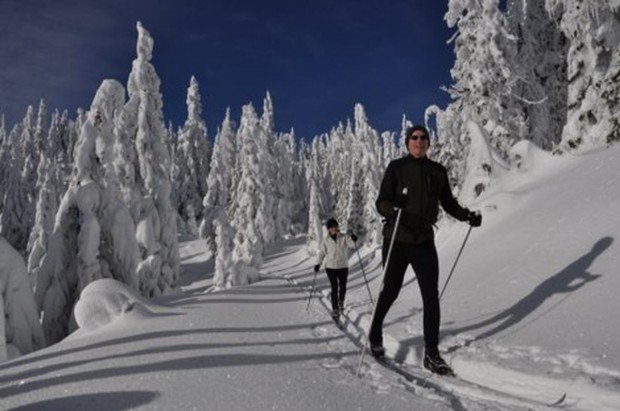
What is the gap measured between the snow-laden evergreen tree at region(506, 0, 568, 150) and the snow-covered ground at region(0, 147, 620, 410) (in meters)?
12.1

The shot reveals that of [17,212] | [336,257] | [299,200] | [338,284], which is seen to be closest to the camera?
[338,284]

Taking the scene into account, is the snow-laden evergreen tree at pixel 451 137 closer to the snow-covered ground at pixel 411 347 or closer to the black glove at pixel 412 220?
the snow-covered ground at pixel 411 347

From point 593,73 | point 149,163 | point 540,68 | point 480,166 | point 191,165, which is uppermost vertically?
point 191,165

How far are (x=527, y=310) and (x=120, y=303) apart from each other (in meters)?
5.73

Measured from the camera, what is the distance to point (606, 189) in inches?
357

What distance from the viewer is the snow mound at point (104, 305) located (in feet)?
23.3

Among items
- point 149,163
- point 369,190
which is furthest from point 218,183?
point 149,163

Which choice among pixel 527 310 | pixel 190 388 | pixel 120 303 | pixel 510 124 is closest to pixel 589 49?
pixel 510 124

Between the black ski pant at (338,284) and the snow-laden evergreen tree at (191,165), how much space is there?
64.2 metres

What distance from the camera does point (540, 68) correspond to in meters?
23.9

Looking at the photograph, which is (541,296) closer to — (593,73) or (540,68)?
(593,73)

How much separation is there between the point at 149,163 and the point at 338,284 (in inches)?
760

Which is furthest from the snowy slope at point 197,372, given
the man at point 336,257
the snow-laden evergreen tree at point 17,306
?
the snow-laden evergreen tree at point 17,306

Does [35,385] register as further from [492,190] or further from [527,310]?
[492,190]
